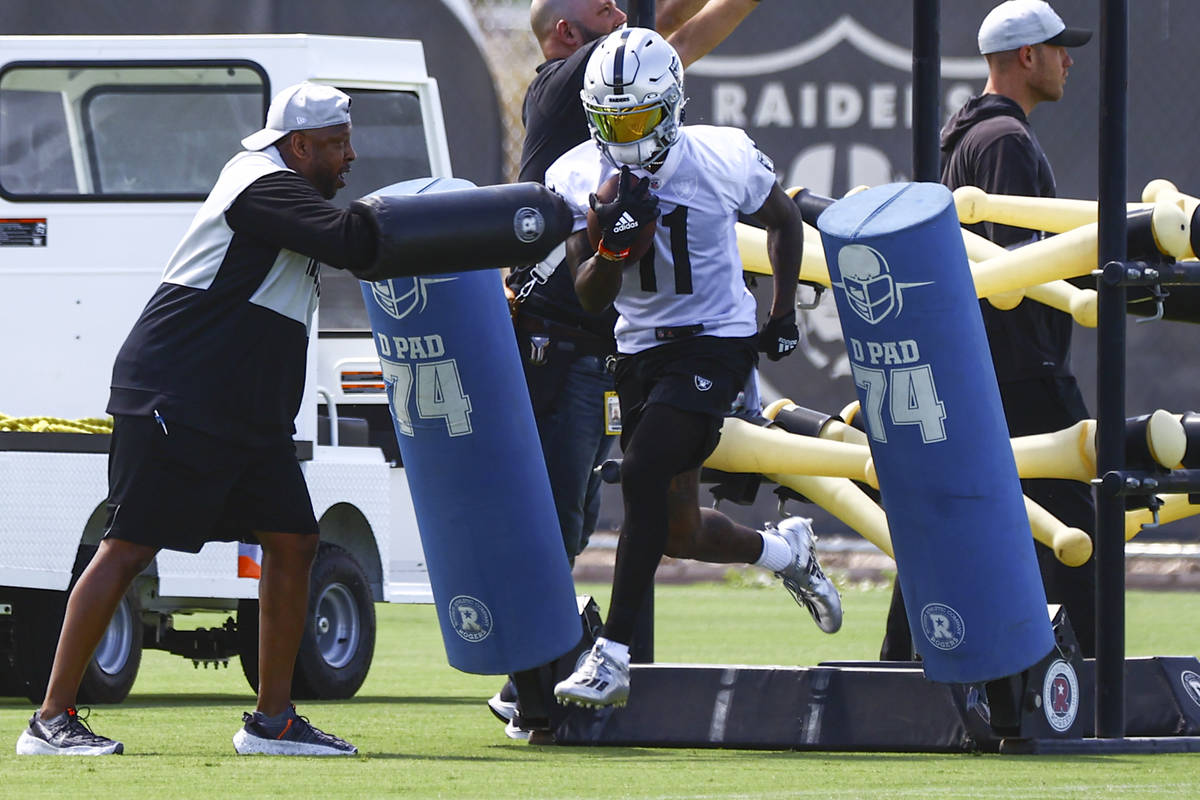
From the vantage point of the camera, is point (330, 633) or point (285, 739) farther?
point (330, 633)

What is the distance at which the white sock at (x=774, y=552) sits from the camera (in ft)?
20.7

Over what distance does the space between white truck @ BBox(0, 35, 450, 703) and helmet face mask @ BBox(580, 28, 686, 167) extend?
279cm

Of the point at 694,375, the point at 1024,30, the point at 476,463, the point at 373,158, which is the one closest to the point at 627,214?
the point at 694,375

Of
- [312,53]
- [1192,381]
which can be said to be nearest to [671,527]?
[312,53]

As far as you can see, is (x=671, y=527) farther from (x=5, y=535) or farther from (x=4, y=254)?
(x=4, y=254)

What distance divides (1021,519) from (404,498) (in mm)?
4528

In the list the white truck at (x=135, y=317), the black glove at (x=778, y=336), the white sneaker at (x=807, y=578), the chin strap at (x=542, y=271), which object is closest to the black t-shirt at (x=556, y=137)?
the chin strap at (x=542, y=271)

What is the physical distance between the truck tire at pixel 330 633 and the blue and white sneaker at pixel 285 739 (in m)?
2.21

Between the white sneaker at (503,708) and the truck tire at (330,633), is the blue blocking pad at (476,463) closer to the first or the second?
the white sneaker at (503,708)

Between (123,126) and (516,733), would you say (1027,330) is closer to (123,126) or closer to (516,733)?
(516,733)

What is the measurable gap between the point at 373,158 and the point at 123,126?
1.19 m

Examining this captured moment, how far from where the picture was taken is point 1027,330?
21.6 ft

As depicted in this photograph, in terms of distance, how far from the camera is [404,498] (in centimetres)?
959

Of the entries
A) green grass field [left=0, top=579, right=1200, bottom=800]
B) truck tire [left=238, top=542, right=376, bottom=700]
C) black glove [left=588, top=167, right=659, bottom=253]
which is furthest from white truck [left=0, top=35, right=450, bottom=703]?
black glove [left=588, top=167, right=659, bottom=253]
